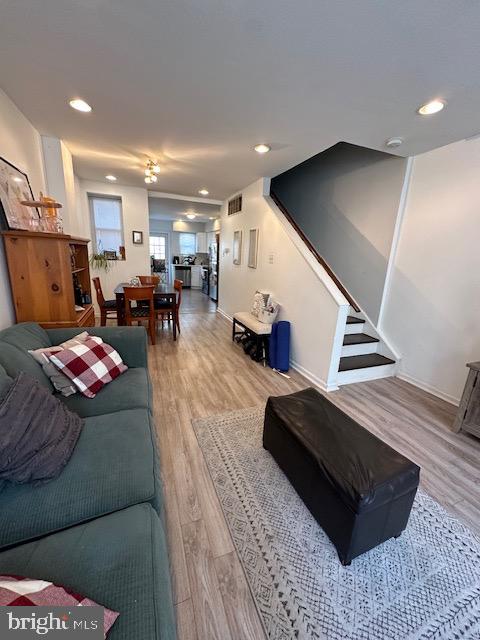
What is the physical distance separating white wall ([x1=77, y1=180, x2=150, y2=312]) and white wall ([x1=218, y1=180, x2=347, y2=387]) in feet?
5.96

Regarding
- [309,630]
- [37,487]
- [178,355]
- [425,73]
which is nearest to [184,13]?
[425,73]

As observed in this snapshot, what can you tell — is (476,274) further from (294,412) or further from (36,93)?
(36,93)

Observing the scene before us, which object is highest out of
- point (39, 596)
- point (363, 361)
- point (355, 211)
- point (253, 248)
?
point (355, 211)

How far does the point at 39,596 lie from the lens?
23.8 inches

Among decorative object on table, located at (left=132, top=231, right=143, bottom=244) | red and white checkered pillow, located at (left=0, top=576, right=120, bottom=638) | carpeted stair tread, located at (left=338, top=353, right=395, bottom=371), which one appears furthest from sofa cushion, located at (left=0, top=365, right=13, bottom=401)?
decorative object on table, located at (left=132, top=231, right=143, bottom=244)

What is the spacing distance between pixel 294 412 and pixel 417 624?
96 cm

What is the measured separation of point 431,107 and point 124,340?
Answer: 292cm

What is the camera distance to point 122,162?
3.53 meters

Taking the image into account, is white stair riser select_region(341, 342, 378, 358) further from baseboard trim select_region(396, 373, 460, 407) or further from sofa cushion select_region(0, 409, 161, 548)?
sofa cushion select_region(0, 409, 161, 548)

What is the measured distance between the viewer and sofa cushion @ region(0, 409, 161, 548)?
917 millimetres

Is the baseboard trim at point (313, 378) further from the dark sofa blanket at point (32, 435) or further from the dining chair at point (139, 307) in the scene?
the dark sofa blanket at point (32, 435)

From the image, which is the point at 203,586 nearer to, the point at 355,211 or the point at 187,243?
the point at 355,211

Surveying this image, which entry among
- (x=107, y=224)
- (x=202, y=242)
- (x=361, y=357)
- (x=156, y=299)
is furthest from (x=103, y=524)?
(x=202, y=242)

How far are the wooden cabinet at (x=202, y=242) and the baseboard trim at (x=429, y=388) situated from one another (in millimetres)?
8508
